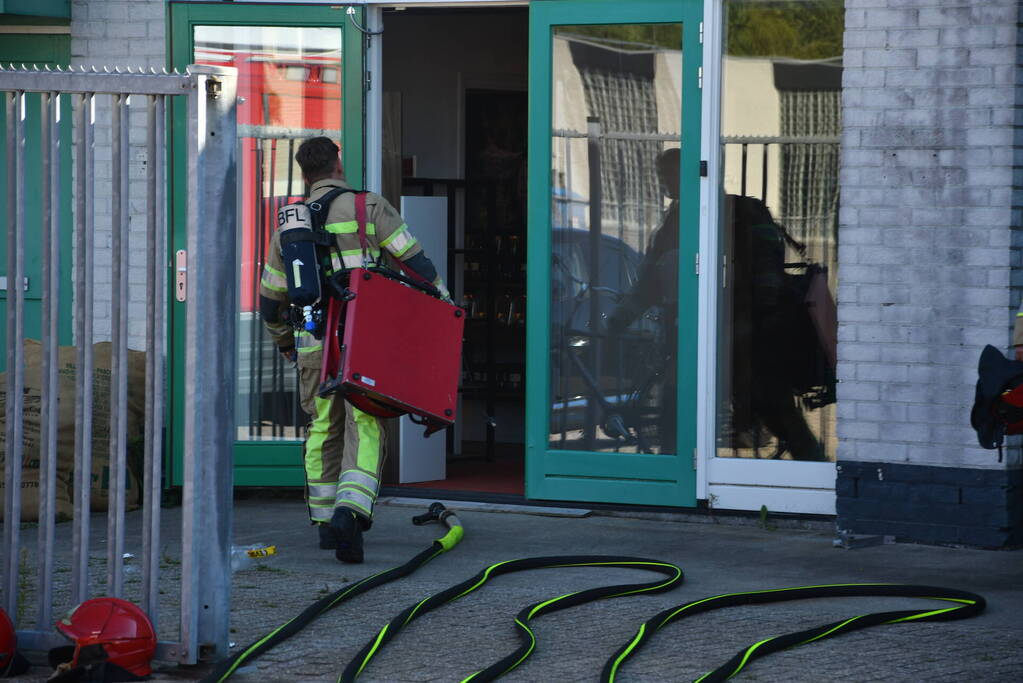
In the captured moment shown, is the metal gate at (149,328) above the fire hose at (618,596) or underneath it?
above

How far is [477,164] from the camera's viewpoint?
11.3 m

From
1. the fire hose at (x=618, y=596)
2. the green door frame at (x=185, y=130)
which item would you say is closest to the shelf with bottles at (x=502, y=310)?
the green door frame at (x=185, y=130)

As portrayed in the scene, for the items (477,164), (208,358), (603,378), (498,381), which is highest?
(477,164)

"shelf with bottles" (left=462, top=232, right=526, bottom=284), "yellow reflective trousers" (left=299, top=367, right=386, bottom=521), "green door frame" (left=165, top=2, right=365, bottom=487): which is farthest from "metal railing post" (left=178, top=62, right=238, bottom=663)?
"shelf with bottles" (left=462, top=232, right=526, bottom=284)

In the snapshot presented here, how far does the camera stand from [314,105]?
8.64m

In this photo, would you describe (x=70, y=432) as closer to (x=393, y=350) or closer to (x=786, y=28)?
(x=393, y=350)

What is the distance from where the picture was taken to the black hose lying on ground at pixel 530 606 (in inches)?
196

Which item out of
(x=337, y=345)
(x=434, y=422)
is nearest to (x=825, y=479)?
(x=434, y=422)

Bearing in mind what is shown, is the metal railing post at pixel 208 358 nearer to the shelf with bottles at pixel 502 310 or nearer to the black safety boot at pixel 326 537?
the black safety boot at pixel 326 537

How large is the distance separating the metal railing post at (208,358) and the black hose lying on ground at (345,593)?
5.3 inches

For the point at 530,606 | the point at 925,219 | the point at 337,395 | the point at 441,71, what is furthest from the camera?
the point at 441,71

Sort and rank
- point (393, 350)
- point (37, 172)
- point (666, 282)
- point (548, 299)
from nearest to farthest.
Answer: point (393, 350) → point (666, 282) → point (548, 299) → point (37, 172)

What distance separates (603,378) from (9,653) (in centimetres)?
408

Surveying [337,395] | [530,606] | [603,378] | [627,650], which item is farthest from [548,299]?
[627,650]
